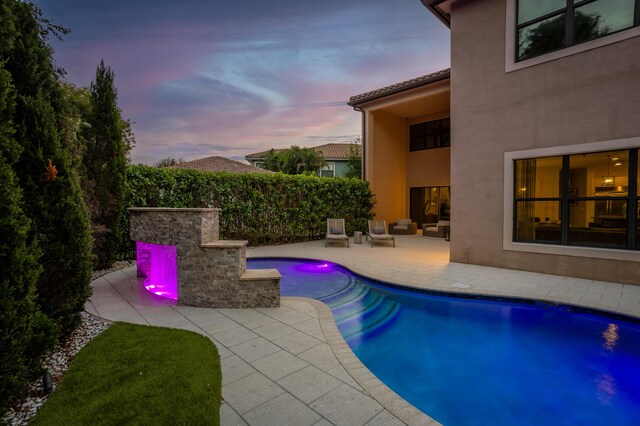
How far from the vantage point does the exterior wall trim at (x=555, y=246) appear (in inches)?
264

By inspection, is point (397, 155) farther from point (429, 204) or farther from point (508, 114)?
point (508, 114)

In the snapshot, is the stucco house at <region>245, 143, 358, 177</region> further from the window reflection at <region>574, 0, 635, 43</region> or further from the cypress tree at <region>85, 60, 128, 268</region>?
the window reflection at <region>574, 0, 635, 43</region>

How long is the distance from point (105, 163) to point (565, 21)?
41.4ft

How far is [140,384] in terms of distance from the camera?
302cm

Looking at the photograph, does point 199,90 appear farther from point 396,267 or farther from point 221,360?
point 221,360

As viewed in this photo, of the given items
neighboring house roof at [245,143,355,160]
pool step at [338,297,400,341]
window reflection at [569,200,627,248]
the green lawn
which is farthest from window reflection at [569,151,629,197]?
neighboring house roof at [245,143,355,160]

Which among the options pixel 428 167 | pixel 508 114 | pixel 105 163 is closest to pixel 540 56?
pixel 508 114

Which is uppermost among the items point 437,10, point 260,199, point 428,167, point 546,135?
point 437,10

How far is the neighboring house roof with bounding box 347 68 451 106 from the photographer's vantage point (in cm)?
1269

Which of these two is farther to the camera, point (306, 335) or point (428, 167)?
point (428, 167)

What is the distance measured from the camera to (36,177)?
139 inches

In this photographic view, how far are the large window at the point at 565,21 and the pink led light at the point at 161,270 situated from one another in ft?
33.1

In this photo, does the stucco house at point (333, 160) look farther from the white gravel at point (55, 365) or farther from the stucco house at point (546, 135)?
the white gravel at point (55, 365)

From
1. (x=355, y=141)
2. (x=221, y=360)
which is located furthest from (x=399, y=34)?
(x=355, y=141)
